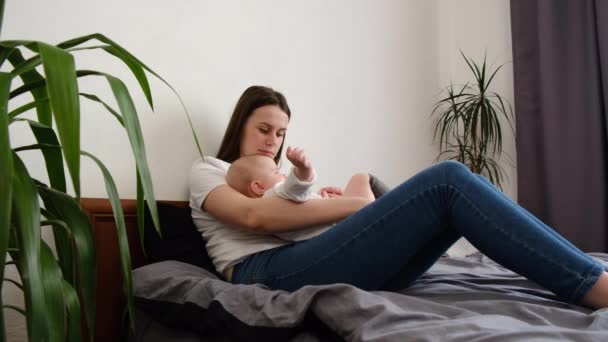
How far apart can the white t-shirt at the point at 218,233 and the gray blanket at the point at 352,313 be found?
0.39ft

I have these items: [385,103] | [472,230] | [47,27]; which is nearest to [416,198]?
[472,230]

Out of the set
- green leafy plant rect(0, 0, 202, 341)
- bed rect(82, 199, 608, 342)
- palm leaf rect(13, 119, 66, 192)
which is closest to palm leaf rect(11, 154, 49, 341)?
green leafy plant rect(0, 0, 202, 341)

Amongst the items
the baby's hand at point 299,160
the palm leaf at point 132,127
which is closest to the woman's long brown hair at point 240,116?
the baby's hand at point 299,160

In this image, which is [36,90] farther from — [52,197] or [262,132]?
[262,132]

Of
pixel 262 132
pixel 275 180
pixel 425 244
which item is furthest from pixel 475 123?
pixel 425 244

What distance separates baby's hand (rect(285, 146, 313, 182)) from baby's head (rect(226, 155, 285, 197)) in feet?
0.78

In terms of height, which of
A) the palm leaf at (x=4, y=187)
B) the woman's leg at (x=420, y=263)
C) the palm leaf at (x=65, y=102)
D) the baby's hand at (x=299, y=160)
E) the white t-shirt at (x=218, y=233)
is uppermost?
the palm leaf at (x=65, y=102)

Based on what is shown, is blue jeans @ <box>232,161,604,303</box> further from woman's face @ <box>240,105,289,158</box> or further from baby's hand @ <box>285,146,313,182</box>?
woman's face @ <box>240,105,289,158</box>

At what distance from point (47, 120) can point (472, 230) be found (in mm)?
864

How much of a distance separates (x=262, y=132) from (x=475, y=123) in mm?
1689

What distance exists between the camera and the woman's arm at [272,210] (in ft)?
4.18

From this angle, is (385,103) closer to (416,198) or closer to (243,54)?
(243,54)

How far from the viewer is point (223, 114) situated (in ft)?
6.00

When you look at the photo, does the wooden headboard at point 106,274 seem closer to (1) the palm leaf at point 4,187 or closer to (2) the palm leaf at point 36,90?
(2) the palm leaf at point 36,90
